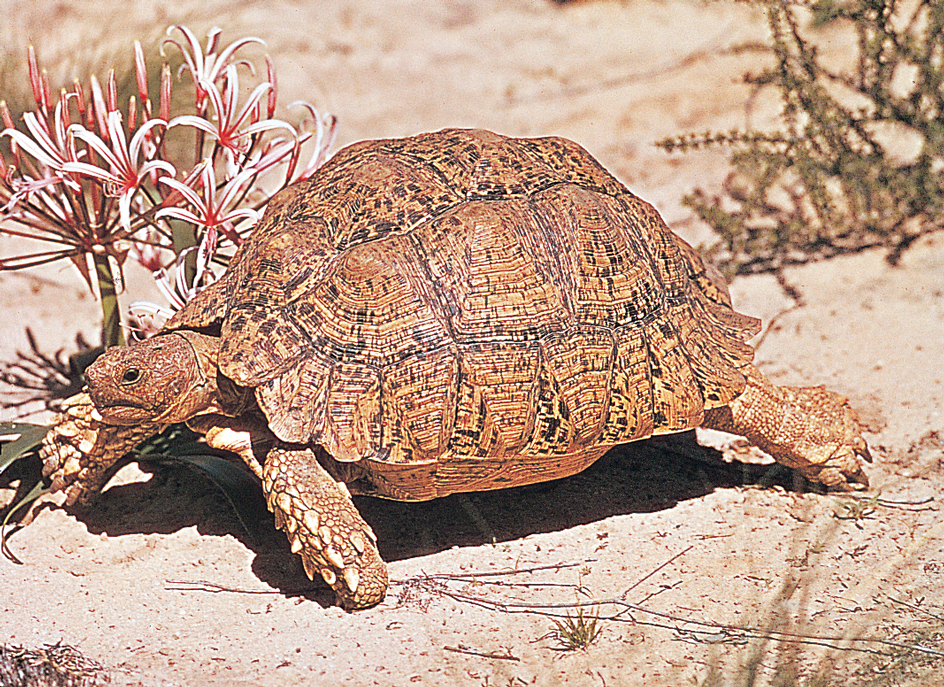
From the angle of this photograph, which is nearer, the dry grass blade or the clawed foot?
the dry grass blade

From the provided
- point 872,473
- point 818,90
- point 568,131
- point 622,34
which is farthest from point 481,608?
point 622,34

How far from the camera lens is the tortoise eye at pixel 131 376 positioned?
3211 mm

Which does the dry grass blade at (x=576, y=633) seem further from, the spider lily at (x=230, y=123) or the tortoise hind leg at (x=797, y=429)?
the spider lily at (x=230, y=123)

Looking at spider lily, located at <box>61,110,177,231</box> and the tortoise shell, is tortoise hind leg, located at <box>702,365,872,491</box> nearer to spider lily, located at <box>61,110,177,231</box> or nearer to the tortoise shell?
the tortoise shell

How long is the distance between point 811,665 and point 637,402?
1.03m

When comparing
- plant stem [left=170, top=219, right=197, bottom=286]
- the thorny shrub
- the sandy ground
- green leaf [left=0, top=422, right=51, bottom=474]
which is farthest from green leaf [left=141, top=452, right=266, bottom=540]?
the thorny shrub

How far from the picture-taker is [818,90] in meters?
6.01

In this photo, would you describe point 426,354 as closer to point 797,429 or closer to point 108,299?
point 797,429

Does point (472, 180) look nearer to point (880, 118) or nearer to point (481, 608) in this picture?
point (481, 608)

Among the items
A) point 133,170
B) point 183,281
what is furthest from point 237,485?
point 133,170

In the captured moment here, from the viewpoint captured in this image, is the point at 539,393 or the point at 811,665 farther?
the point at 539,393

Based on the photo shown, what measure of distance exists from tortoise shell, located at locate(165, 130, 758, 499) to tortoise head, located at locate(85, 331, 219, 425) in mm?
95

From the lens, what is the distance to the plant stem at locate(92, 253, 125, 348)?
411cm

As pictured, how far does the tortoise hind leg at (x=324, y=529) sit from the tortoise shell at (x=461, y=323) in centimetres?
14
